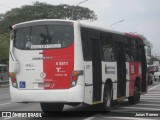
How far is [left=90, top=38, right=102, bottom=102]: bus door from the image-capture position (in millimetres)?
13953

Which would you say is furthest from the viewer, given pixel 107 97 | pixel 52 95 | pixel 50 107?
pixel 107 97

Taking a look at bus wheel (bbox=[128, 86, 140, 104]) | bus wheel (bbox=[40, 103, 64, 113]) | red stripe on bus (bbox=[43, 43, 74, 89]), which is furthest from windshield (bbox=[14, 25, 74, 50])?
bus wheel (bbox=[128, 86, 140, 104])

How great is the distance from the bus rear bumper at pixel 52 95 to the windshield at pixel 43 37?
1.36 metres

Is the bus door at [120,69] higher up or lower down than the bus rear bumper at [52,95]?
higher up

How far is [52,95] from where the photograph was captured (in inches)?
500

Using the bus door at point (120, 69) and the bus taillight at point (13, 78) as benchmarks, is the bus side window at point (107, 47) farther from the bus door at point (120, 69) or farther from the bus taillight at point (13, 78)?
the bus taillight at point (13, 78)

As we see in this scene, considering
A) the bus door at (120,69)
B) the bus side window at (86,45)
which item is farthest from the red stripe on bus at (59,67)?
the bus door at (120,69)

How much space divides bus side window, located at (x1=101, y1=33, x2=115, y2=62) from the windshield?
2.15 meters

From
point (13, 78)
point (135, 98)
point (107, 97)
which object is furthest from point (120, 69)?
point (13, 78)

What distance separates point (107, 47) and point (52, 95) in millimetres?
3571

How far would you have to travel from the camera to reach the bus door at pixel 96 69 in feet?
45.8

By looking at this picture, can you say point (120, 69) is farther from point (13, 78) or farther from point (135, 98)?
point (13, 78)

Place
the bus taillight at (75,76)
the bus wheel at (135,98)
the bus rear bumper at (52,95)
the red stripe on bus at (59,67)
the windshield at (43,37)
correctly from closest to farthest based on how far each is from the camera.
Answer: the bus rear bumper at (52,95), the bus taillight at (75,76), the red stripe on bus at (59,67), the windshield at (43,37), the bus wheel at (135,98)

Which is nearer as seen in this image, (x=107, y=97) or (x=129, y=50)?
(x=107, y=97)
